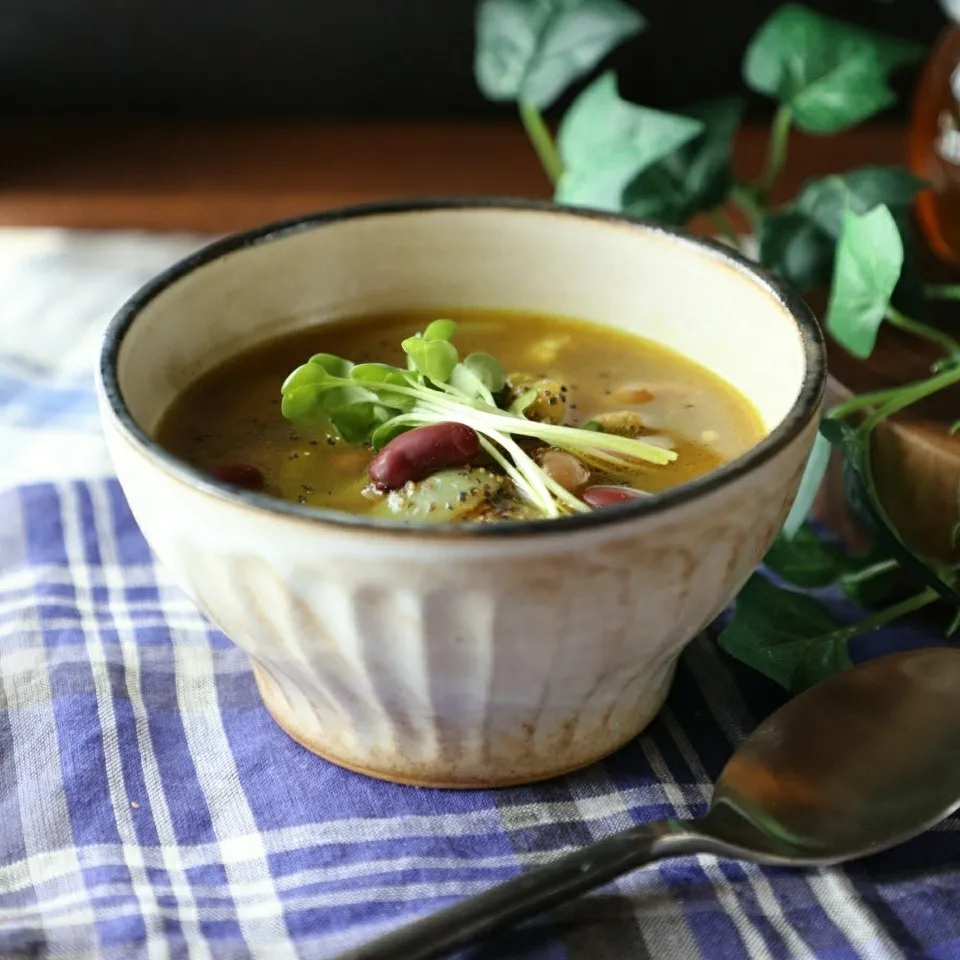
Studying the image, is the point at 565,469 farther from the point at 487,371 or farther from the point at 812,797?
the point at 812,797

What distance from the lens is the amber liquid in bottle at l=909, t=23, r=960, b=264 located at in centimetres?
169

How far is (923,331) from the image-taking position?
4.64ft

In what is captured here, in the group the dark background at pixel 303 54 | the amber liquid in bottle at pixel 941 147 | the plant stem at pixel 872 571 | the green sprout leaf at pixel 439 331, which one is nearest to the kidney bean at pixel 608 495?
the green sprout leaf at pixel 439 331

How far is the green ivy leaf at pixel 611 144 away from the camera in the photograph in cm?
159

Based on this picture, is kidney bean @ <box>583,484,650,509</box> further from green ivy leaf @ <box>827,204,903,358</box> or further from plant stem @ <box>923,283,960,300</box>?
plant stem @ <box>923,283,960,300</box>

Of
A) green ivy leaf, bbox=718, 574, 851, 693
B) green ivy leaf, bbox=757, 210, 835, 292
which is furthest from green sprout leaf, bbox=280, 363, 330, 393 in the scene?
green ivy leaf, bbox=757, 210, 835, 292

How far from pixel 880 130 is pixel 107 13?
1388mm

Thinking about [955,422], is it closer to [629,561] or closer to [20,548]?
[629,561]

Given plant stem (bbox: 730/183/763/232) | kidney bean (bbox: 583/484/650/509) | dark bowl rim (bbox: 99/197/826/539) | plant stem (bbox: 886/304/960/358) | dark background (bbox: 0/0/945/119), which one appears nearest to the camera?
dark bowl rim (bbox: 99/197/826/539)

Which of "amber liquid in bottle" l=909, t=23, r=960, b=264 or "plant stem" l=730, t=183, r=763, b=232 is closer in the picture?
"amber liquid in bottle" l=909, t=23, r=960, b=264

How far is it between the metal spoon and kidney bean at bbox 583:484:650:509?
0.74 ft

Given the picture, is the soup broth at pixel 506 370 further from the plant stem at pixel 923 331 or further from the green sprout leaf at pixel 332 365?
the plant stem at pixel 923 331

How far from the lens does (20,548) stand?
55.7 inches

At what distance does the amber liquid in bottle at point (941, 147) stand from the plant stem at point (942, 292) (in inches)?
5.0
